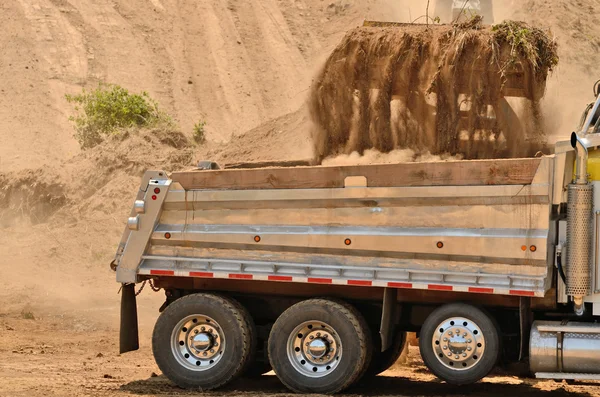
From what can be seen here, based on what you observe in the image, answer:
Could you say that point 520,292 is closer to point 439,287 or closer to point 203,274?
point 439,287

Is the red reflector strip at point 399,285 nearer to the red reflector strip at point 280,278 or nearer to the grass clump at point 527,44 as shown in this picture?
the red reflector strip at point 280,278

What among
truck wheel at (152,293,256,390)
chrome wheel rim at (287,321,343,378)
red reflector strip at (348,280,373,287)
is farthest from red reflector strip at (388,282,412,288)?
truck wheel at (152,293,256,390)

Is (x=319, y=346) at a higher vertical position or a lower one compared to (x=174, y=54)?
lower

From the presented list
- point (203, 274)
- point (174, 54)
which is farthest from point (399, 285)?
point (174, 54)

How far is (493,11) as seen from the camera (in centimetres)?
3422

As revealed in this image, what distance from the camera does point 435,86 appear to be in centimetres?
1390

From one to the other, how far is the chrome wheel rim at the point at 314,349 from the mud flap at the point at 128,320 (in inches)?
73.2

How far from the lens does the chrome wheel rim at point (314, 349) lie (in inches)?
383

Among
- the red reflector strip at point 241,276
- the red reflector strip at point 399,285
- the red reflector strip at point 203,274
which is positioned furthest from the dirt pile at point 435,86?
the red reflector strip at point 203,274

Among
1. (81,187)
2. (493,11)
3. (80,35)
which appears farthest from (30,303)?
(80,35)

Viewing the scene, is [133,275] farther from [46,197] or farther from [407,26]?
[46,197]

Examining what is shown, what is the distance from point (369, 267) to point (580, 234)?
1.91 metres

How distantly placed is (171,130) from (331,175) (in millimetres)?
16607

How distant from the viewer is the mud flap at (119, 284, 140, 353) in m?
10.7
